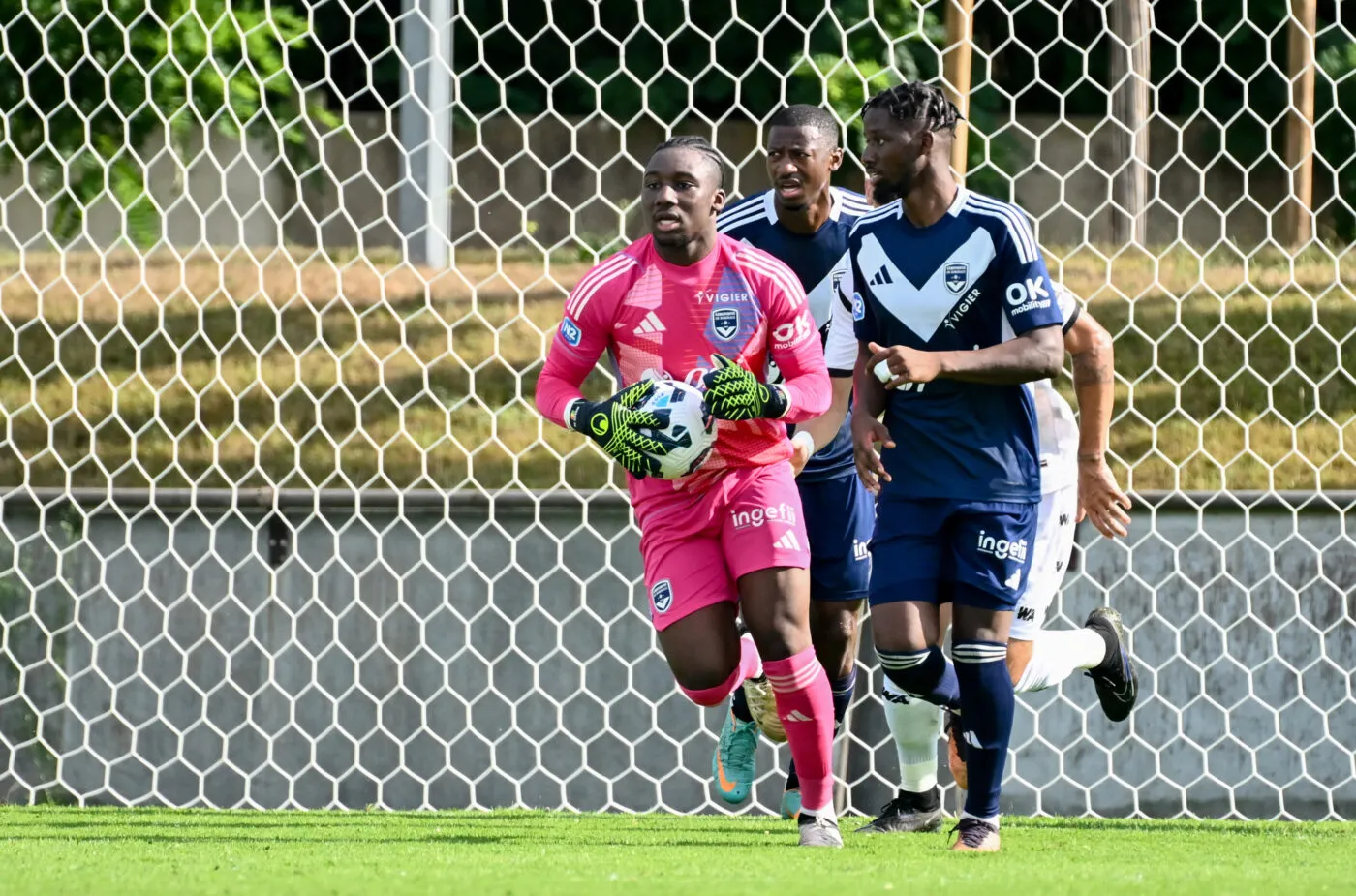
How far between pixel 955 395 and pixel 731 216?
119 centimetres

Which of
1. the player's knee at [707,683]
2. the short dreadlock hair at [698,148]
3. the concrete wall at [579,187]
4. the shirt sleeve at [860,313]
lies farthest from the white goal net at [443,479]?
the shirt sleeve at [860,313]

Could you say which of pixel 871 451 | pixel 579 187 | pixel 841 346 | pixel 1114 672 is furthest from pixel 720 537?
pixel 579 187

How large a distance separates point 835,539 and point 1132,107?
3728 mm

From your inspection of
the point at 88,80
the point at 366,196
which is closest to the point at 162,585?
the point at 88,80

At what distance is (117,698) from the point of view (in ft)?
19.5

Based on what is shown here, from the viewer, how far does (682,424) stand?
13.8 ft

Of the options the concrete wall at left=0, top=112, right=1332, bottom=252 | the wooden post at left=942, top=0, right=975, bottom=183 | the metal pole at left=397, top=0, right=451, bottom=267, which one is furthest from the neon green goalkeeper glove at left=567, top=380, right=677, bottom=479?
the concrete wall at left=0, top=112, right=1332, bottom=252

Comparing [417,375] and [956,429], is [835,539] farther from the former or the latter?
[417,375]

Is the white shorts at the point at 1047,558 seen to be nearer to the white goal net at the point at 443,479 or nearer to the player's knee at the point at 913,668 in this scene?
the player's knee at the point at 913,668

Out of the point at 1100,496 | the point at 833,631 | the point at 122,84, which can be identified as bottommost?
the point at 833,631

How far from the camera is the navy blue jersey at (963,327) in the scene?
13.7 ft

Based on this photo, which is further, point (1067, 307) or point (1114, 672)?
point (1114, 672)

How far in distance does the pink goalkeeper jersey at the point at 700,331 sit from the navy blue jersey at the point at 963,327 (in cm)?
25

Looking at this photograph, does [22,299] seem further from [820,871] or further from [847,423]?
[820,871]
